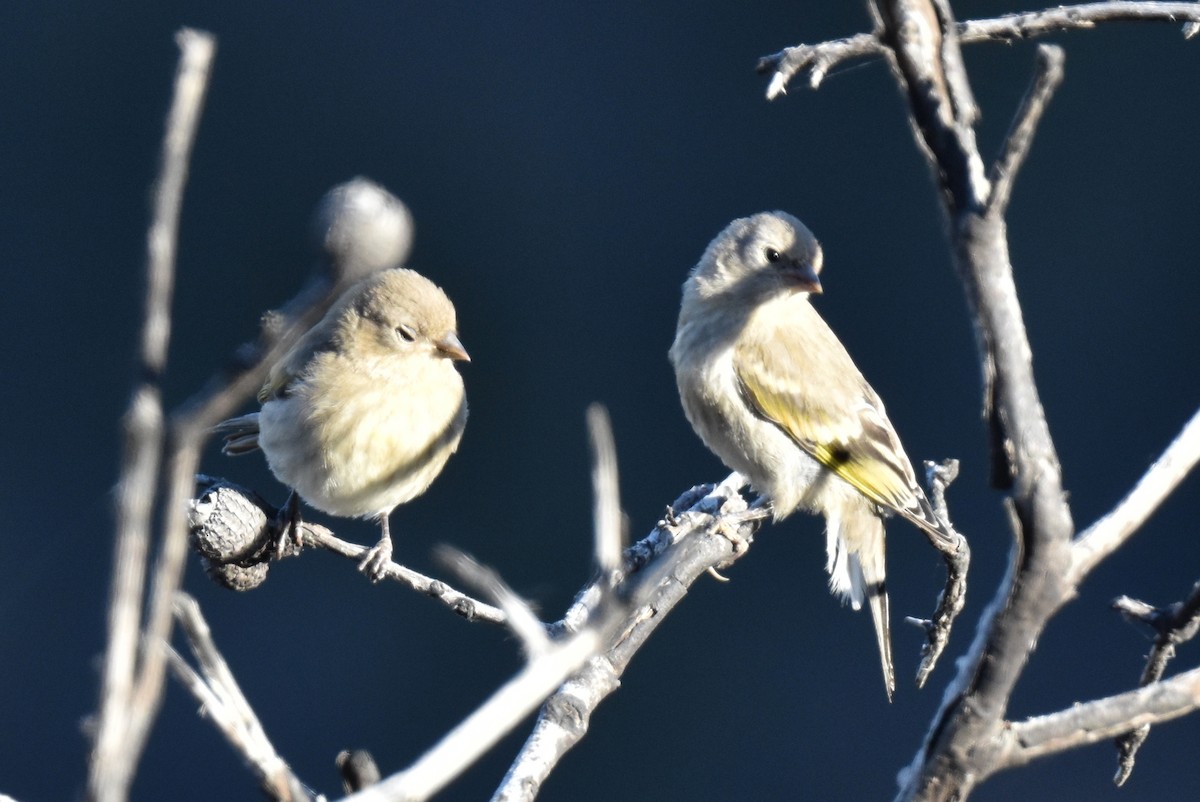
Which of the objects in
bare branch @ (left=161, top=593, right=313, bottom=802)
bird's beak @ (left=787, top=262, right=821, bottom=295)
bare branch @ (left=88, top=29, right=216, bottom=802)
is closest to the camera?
bare branch @ (left=88, top=29, right=216, bottom=802)

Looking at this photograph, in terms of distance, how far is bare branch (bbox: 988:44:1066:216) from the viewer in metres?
0.93

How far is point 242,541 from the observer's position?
2348mm

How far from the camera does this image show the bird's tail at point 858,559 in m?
3.81

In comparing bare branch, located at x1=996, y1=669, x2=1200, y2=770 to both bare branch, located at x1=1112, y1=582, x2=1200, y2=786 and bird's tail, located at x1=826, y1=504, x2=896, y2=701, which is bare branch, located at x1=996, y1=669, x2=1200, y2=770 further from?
bird's tail, located at x1=826, y1=504, x2=896, y2=701

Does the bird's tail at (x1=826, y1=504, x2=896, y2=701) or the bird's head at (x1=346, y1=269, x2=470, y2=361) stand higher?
the bird's head at (x1=346, y1=269, x2=470, y2=361)

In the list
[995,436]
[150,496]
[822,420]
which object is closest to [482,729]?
[150,496]

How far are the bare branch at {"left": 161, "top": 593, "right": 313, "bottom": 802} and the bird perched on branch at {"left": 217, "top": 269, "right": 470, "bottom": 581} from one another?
2221 millimetres

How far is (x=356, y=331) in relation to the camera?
3215 mm

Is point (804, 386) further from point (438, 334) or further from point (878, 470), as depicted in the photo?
point (438, 334)

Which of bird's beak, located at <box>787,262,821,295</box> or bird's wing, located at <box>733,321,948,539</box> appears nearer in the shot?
bird's beak, located at <box>787,262,821,295</box>

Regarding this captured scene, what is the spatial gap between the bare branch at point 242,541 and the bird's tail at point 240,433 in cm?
100

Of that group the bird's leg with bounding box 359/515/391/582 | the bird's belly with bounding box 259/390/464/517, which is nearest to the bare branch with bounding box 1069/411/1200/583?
the bird's leg with bounding box 359/515/391/582

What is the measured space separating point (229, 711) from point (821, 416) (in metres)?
3.00

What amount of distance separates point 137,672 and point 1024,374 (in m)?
0.68
